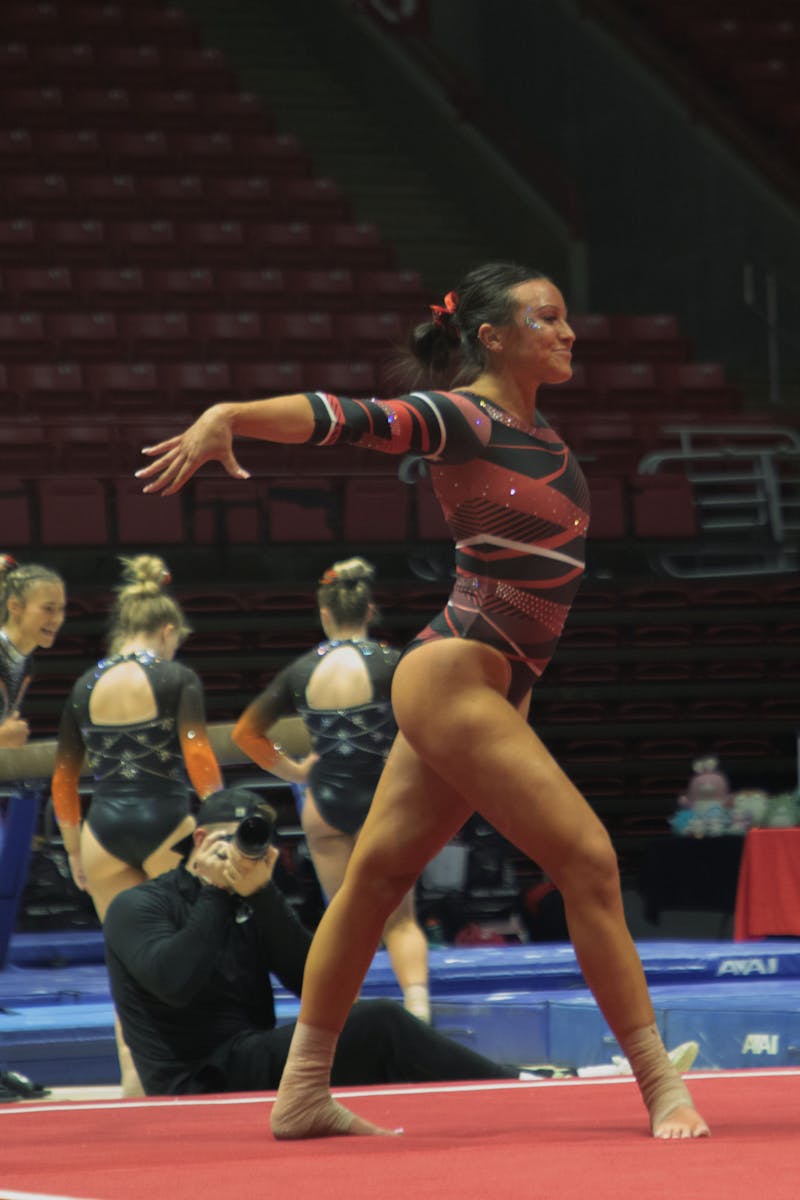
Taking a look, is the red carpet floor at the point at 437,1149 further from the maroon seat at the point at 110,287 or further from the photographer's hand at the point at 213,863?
the maroon seat at the point at 110,287

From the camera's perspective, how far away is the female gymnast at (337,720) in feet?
19.1

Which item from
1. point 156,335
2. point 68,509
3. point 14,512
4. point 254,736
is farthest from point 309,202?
point 254,736

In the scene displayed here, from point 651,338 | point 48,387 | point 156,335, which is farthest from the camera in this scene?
point 651,338

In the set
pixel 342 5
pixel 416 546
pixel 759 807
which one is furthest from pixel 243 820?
pixel 342 5

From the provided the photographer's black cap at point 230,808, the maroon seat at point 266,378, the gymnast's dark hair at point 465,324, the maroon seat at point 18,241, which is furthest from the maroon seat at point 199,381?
the gymnast's dark hair at point 465,324

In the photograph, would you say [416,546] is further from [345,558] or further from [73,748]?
[73,748]

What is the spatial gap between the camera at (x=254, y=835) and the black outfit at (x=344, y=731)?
1.95 m

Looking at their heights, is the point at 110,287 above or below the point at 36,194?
below

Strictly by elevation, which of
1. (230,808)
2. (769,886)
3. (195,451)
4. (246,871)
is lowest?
(769,886)

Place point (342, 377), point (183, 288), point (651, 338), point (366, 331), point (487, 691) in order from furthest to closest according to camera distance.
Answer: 1. point (651, 338)
2. point (183, 288)
3. point (366, 331)
4. point (342, 377)
5. point (487, 691)

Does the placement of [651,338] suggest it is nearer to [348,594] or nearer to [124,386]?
[124,386]

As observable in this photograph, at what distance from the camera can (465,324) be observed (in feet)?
9.78

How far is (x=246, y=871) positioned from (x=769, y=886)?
13.2 feet

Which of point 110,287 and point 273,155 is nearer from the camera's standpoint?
point 110,287
